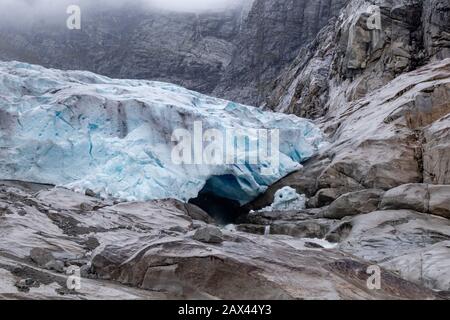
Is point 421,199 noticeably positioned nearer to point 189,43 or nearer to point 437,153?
point 437,153

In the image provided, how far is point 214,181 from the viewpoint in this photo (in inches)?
720

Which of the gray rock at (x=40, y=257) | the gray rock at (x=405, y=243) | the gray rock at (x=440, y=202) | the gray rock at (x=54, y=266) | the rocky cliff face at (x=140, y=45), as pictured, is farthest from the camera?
the rocky cliff face at (x=140, y=45)

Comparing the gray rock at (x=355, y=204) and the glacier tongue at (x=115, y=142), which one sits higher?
the glacier tongue at (x=115, y=142)

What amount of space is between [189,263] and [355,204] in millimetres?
8486

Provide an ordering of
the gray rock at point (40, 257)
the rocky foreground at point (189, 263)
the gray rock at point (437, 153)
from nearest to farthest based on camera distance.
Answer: the rocky foreground at point (189, 263) → the gray rock at point (40, 257) → the gray rock at point (437, 153)

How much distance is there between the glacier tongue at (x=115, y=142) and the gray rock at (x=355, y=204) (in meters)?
3.64

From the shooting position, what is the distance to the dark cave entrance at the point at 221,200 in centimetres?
1814

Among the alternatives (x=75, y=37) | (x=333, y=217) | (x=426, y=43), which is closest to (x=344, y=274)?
(x=333, y=217)

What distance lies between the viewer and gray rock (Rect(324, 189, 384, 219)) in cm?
1401

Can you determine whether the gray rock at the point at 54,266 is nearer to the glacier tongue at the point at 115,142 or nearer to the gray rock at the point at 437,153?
the glacier tongue at the point at 115,142

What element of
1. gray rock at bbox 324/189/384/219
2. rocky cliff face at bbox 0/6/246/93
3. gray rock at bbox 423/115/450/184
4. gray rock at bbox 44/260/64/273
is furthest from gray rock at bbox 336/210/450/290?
rocky cliff face at bbox 0/6/246/93

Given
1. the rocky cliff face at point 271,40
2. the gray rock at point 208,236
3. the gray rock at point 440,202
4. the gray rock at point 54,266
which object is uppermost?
the rocky cliff face at point 271,40

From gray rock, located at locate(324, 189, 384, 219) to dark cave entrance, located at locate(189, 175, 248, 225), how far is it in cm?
402

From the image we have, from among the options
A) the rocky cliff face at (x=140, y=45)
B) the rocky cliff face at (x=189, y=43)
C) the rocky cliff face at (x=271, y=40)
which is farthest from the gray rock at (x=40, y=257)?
the rocky cliff face at (x=140, y=45)
